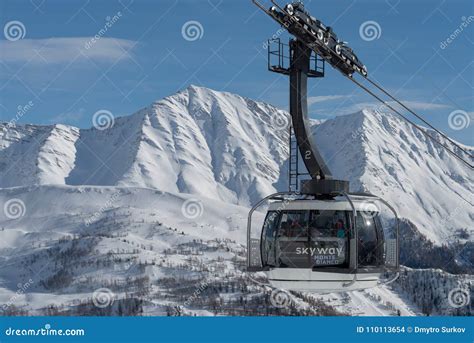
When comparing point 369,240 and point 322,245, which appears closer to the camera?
point 322,245

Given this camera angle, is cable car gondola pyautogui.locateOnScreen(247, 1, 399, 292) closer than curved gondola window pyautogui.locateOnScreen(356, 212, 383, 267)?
Yes

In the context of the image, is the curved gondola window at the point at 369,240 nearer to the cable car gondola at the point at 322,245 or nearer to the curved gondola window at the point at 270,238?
the cable car gondola at the point at 322,245

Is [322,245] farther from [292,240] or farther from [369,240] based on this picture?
[369,240]

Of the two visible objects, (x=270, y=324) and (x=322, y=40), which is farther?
(x=270, y=324)

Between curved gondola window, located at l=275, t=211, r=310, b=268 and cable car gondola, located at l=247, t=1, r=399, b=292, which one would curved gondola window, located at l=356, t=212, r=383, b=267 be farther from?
curved gondola window, located at l=275, t=211, r=310, b=268

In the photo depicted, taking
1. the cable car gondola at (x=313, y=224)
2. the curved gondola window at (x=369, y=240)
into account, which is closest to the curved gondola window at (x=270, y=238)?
the cable car gondola at (x=313, y=224)

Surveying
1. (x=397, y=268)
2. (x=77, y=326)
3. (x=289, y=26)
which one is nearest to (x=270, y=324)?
(x=77, y=326)

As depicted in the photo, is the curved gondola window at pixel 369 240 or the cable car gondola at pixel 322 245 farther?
the curved gondola window at pixel 369 240

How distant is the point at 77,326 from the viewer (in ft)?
204

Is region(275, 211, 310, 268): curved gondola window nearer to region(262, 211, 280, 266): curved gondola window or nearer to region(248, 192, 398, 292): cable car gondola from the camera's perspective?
region(248, 192, 398, 292): cable car gondola

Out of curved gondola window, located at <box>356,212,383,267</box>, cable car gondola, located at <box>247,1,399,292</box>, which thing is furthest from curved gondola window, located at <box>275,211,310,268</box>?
curved gondola window, located at <box>356,212,383,267</box>

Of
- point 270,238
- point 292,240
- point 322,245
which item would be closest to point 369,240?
point 322,245

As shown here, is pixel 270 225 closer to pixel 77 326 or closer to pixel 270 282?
pixel 270 282

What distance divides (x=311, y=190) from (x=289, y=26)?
6303mm
